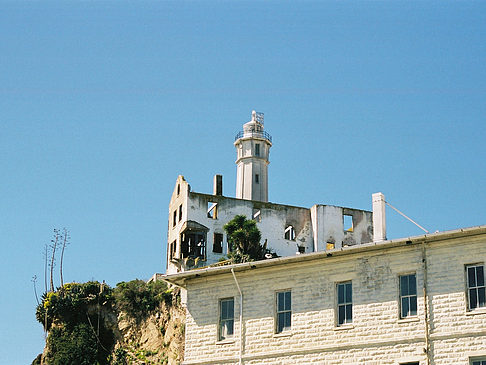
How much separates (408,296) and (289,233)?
35.8 m

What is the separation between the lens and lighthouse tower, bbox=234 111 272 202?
79312 millimetres

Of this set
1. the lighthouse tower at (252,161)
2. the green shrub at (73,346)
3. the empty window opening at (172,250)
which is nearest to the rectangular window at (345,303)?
the green shrub at (73,346)

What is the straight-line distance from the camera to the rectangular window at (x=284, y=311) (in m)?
33.1

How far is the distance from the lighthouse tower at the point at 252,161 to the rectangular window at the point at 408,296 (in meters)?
47.8

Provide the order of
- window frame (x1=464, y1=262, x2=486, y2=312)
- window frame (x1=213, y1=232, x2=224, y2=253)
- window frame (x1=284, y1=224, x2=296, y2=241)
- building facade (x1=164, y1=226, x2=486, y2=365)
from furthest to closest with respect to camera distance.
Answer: window frame (x1=284, y1=224, x2=296, y2=241) < window frame (x1=213, y1=232, x2=224, y2=253) < building facade (x1=164, y1=226, x2=486, y2=365) < window frame (x1=464, y1=262, x2=486, y2=312)

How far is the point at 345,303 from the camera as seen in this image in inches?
1261

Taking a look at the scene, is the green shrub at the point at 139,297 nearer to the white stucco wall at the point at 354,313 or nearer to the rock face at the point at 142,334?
the rock face at the point at 142,334

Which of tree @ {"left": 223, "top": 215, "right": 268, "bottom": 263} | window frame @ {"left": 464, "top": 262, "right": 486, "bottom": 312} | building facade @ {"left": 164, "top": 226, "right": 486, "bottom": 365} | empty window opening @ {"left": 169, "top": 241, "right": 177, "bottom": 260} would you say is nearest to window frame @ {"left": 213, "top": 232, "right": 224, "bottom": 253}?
empty window opening @ {"left": 169, "top": 241, "right": 177, "bottom": 260}

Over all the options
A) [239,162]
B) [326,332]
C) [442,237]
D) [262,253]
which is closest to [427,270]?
[442,237]

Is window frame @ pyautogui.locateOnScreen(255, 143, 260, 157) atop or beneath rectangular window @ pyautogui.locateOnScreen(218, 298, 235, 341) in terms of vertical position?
atop

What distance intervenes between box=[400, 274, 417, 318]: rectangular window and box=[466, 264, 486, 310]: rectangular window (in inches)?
76.1

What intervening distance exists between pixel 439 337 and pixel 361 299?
3.26 meters

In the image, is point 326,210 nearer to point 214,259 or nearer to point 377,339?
point 214,259

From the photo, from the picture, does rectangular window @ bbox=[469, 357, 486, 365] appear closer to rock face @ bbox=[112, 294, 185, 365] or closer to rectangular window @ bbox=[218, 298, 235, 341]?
rectangular window @ bbox=[218, 298, 235, 341]
